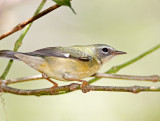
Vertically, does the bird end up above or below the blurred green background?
below

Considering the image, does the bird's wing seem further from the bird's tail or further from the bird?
the bird's tail

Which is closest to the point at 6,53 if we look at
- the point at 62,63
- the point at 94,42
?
the point at 62,63

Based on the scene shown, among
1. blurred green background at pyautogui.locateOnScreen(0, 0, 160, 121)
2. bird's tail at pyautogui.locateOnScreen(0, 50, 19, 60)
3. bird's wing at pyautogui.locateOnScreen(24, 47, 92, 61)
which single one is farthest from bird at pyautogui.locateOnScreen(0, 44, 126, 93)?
blurred green background at pyautogui.locateOnScreen(0, 0, 160, 121)

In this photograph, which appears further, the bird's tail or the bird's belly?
the bird's belly

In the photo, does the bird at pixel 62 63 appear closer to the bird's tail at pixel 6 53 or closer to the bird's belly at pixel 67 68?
the bird's belly at pixel 67 68

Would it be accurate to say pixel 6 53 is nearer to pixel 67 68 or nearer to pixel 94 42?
pixel 67 68

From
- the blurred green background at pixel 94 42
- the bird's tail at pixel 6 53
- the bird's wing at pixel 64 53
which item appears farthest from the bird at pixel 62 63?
the blurred green background at pixel 94 42
